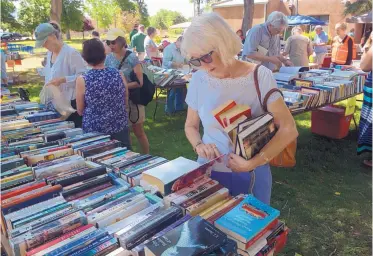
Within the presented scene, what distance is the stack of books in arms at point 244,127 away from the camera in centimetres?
135

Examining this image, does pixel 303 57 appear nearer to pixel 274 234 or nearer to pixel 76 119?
pixel 76 119

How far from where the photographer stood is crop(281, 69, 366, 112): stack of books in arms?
11.4 ft

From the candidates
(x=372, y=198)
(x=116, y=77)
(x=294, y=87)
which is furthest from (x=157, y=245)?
(x=294, y=87)

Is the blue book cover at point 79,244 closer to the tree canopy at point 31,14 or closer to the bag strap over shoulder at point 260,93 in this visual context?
the bag strap over shoulder at point 260,93

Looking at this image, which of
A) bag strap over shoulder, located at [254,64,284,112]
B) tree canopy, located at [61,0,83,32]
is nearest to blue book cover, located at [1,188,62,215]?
bag strap over shoulder, located at [254,64,284,112]

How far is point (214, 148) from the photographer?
1.55m

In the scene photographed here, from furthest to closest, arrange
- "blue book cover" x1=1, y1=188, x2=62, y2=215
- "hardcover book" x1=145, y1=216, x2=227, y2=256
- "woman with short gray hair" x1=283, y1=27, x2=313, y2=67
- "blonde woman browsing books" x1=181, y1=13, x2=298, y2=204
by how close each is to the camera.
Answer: "woman with short gray hair" x1=283, y1=27, x2=313, y2=67 → "blonde woman browsing books" x1=181, y1=13, x2=298, y2=204 → "blue book cover" x1=1, y1=188, x2=62, y2=215 → "hardcover book" x1=145, y1=216, x2=227, y2=256

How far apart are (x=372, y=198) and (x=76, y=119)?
3014mm

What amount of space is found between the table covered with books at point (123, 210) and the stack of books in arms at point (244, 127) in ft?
0.64

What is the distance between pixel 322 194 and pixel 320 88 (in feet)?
4.16

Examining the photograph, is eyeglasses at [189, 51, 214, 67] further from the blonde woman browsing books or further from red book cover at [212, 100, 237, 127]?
red book cover at [212, 100, 237, 127]

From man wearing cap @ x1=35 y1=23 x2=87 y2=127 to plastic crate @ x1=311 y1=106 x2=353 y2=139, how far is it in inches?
134

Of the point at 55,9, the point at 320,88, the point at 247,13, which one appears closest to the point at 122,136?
the point at 320,88

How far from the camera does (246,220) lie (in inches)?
47.1
